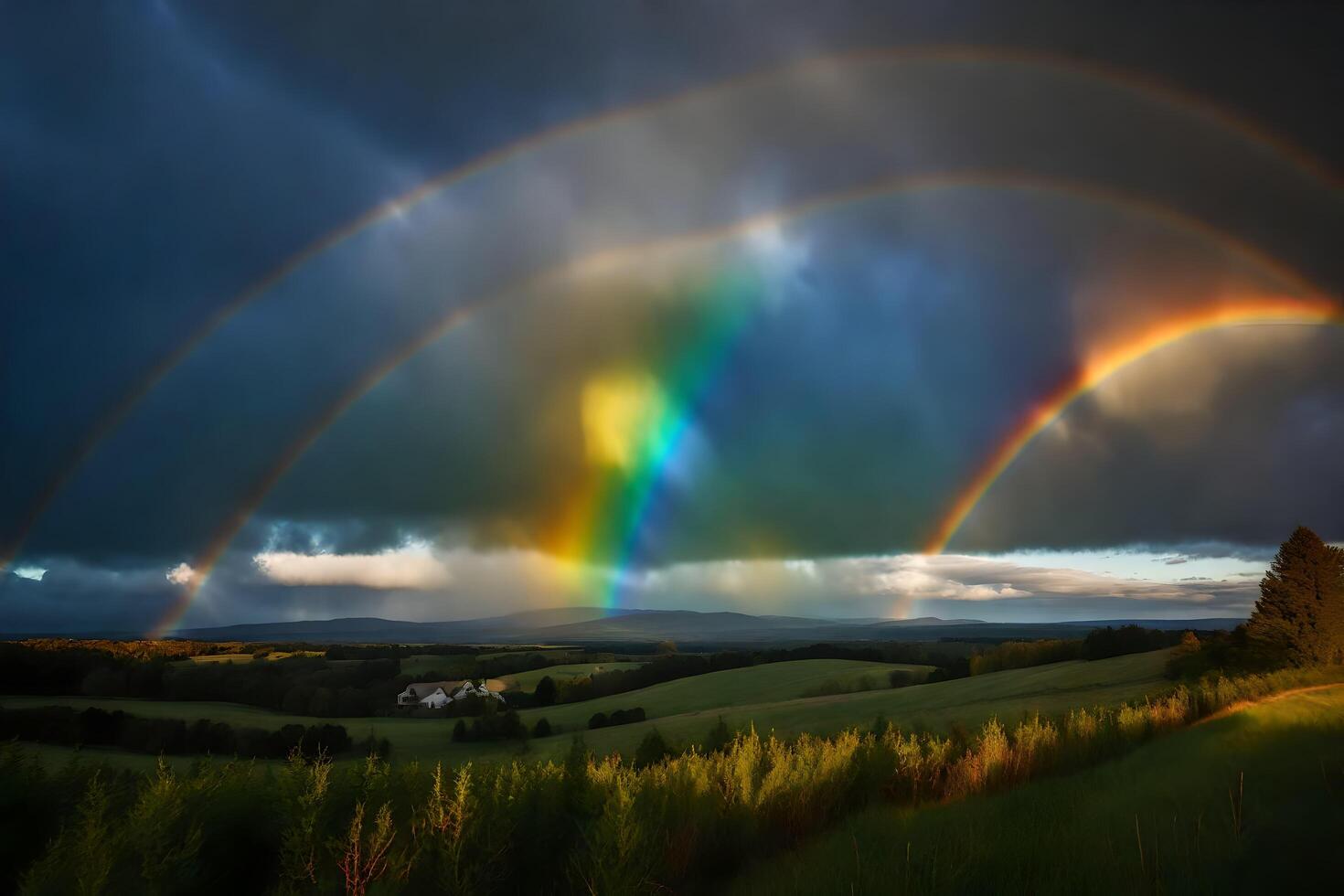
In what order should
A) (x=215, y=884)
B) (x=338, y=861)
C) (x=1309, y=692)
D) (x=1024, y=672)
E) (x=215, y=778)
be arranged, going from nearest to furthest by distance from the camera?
(x=338, y=861)
(x=215, y=884)
(x=215, y=778)
(x=1309, y=692)
(x=1024, y=672)

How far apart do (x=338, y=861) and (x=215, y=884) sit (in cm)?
159

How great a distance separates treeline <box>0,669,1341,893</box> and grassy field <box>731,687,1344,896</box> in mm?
1232

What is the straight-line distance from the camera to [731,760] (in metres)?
14.6

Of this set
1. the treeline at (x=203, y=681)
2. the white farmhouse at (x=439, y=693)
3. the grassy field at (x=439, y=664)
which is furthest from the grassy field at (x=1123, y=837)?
the grassy field at (x=439, y=664)

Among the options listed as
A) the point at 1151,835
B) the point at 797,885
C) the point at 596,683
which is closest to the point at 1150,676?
the point at 1151,835

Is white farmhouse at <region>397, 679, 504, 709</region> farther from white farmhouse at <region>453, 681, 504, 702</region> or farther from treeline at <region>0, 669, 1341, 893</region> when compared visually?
treeline at <region>0, 669, 1341, 893</region>

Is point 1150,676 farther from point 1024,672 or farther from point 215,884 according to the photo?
point 215,884

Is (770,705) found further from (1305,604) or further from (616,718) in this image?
(1305,604)

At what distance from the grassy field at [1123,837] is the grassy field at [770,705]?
2401 cm

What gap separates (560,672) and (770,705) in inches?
2188

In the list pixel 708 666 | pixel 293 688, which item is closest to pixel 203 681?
pixel 293 688

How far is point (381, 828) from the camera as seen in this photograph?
6234 mm

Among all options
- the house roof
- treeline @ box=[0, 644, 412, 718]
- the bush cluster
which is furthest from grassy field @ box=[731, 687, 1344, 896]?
the house roof

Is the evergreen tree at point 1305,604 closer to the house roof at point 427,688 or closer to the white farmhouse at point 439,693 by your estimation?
the white farmhouse at point 439,693
